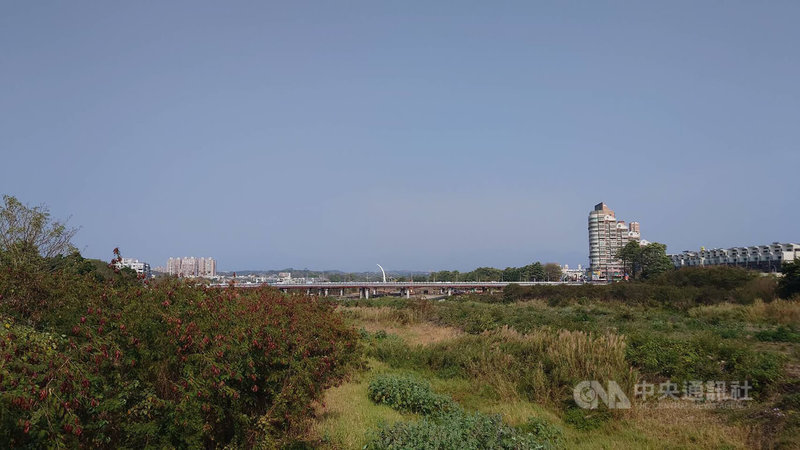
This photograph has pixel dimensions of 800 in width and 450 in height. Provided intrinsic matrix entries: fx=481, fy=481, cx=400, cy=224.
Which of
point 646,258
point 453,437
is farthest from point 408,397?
point 646,258

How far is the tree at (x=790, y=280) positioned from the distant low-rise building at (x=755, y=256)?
6347 cm

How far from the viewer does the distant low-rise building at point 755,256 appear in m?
97.0

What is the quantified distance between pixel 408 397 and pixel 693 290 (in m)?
28.5

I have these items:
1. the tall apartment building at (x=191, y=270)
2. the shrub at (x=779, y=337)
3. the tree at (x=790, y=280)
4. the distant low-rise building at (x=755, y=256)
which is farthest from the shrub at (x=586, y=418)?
the distant low-rise building at (x=755, y=256)

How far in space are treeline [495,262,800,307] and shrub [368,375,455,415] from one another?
24742 millimetres

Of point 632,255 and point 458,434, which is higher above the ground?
point 632,255

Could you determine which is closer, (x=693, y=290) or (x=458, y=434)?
(x=458, y=434)

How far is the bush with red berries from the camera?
3.40 m

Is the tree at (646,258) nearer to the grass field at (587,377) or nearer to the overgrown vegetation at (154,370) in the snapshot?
the grass field at (587,377)

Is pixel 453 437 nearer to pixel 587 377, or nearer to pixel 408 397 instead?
pixel 408 397

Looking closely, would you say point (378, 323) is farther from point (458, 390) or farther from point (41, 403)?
point (41, 403)

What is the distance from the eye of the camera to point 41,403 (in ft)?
10.8

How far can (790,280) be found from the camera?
84.8 ft

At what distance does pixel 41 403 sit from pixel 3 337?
685 mm
